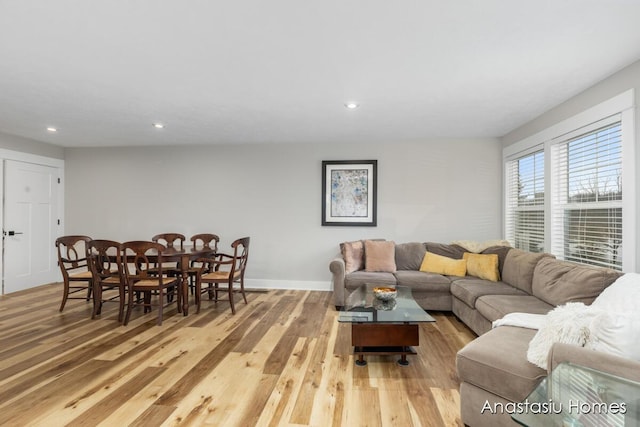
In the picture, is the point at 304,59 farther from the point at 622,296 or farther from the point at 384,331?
the point at 622,296

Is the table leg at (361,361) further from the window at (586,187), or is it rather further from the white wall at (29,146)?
the white wall at (29,146)

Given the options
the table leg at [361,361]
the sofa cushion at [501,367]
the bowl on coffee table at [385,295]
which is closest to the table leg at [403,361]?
the table leg at [361,361]

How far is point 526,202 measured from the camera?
4340 mm

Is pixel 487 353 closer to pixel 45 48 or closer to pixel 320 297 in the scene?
pixel 320 297

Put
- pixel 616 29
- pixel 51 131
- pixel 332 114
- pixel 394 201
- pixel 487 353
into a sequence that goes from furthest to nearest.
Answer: pixel 394 201
pixel 51 131
pixel 332 114
pixel 616 29
pixel 487 353

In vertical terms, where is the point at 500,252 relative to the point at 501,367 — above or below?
above

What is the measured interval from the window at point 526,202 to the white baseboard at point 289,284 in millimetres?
2904

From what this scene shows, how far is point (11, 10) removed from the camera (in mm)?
1884

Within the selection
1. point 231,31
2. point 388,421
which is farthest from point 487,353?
point 231,31

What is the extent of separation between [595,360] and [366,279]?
112 inches

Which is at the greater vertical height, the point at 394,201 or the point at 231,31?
the point at 231,31

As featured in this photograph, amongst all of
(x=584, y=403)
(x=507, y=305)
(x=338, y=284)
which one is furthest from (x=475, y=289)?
(x=584, y=403)

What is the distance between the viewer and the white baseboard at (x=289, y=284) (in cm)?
533

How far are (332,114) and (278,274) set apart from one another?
9.37 feet
